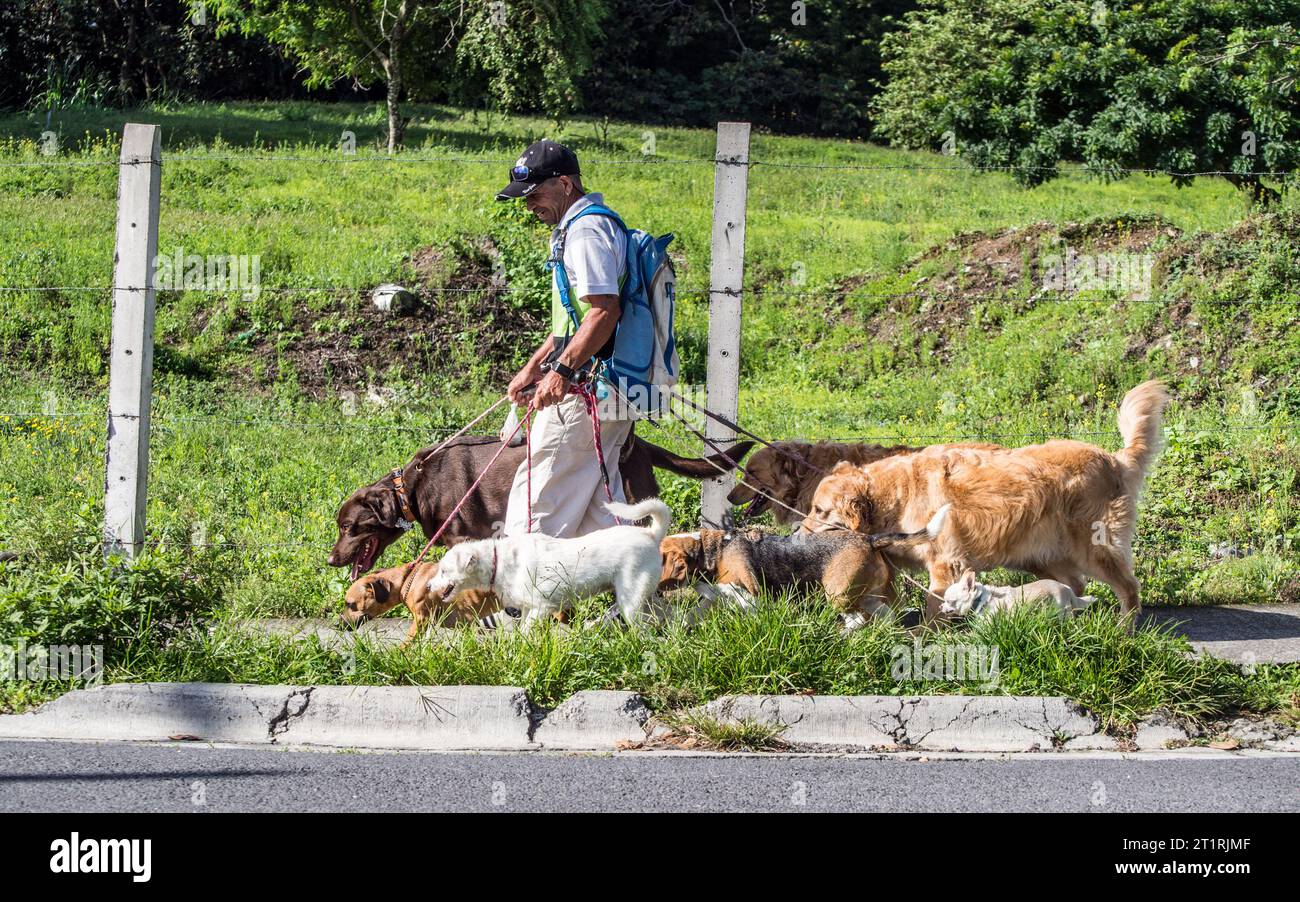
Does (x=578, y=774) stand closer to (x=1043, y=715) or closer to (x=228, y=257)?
(x=1043, y=715)

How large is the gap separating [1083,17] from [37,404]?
13738mm

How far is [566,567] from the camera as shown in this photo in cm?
603

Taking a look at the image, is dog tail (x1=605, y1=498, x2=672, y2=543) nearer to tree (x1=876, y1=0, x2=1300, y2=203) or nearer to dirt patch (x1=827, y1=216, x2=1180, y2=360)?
dirt patch (x1=827, y1=216, x2=1180, y2=360)

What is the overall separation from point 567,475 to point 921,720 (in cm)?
208

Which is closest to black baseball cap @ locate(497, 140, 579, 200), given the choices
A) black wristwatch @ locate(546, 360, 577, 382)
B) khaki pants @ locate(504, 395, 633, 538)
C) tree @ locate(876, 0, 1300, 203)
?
black wristwatch @ locate(546, 360, 577, 382)

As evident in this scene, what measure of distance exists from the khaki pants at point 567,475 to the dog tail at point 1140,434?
2.61 metres

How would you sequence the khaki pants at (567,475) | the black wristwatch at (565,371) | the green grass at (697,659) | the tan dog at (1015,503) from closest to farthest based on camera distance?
the green grass at (697,659), the black wristwatch at (565,371), the khaki pants at (567,475), the tan dog at (1015,503)

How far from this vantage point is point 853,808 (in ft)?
15.2

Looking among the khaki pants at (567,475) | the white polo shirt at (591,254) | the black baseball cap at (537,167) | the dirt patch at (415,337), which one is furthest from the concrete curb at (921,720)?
the dirt patch at (415,337)

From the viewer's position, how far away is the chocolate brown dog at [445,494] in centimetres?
703

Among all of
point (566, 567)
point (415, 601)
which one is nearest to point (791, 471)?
point (566, 567)

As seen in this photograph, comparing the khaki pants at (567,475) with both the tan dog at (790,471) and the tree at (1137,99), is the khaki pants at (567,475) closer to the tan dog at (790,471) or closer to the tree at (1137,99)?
the tan dog at (790,471)

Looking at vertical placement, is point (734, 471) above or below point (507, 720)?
above

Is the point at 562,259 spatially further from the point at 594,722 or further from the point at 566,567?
the point at 594,722
